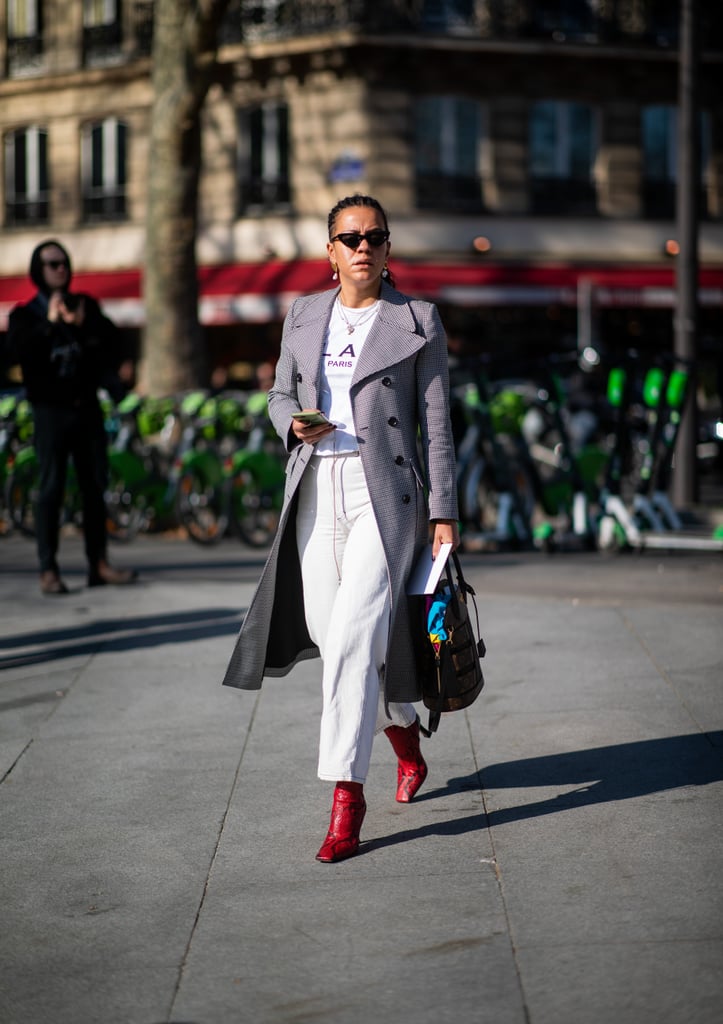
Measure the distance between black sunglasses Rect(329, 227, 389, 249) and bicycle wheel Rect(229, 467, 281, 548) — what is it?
740 cm

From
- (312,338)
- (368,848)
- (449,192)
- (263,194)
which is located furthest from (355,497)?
(263,194)

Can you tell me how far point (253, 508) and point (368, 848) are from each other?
7.62 metres

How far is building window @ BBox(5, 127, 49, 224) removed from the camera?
1113 inches

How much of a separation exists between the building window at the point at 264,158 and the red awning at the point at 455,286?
1511mm

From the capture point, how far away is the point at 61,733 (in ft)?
18.6

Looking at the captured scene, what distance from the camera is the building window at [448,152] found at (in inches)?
995

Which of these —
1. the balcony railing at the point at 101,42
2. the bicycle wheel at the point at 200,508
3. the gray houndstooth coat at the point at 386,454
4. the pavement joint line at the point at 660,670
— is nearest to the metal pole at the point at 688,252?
the bicycle wheel at the point at 200,508

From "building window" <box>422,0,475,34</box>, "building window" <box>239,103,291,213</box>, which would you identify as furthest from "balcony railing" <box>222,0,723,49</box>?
"building window" <box>239,103,291,213</box>

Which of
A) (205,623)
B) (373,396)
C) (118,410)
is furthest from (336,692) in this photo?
(118,410)

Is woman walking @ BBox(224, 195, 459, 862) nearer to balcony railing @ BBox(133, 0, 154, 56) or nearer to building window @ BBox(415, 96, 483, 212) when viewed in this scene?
building window @ BBox(415, 96, 483, 212)

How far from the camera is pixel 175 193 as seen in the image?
585 inches

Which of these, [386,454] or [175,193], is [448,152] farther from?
[386,454]

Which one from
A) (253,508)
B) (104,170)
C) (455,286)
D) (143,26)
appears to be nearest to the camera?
(253,508)

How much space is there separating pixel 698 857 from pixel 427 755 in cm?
138
